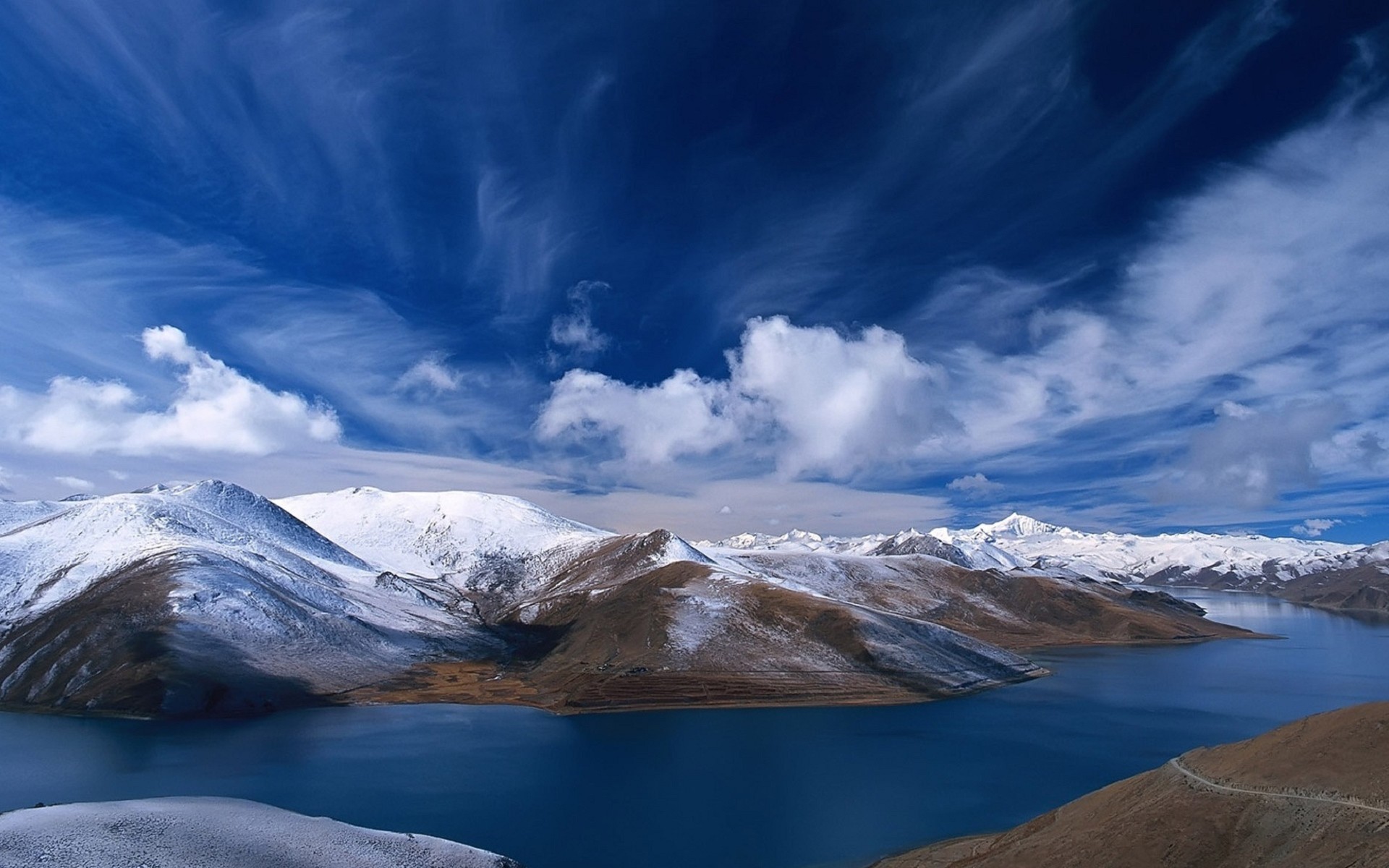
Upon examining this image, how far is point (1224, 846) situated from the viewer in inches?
1213

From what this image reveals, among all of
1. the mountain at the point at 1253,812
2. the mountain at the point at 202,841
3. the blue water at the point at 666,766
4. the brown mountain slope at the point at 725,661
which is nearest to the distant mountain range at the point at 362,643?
the brown mountain slope at the point at 725,661

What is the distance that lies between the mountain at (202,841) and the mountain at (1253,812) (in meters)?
29.4

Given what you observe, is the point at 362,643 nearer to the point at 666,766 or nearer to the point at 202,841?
the point at 666,766

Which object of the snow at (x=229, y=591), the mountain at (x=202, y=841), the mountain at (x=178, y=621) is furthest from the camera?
the snow at (x=229, y=591)

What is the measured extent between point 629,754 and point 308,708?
53.8m

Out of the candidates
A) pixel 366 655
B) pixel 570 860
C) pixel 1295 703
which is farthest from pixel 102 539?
pixel 1295 703

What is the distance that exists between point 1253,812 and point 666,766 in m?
50.7

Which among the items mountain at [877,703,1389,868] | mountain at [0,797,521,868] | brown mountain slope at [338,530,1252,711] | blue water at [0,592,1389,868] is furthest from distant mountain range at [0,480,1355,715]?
mountain at [877,703,1389,868]

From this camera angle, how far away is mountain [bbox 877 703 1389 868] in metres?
28.8

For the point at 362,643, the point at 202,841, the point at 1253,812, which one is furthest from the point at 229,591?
the point at 1253,812

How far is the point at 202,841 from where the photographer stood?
32281 mm

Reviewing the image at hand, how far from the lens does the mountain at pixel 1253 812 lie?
94.5 ft

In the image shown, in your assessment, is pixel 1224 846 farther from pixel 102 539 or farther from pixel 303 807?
pixel 102 539

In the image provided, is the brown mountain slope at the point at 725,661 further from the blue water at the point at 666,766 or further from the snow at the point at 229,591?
the snow at the point at 229,591
